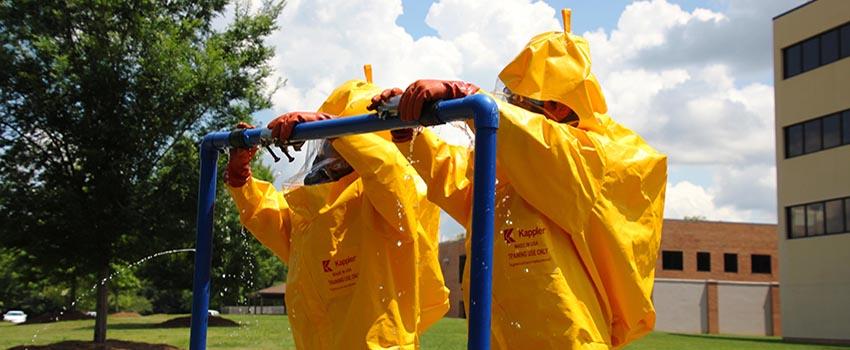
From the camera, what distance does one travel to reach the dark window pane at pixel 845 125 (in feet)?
95.7

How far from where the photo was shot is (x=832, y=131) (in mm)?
29906

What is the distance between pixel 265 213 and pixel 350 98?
65cm

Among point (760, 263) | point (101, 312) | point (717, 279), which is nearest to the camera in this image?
point (101, 312)

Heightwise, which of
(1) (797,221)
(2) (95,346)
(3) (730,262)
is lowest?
(2) (95,346)

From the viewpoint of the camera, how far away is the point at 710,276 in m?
52.3

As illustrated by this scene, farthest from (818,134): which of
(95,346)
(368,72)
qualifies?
(368,72)

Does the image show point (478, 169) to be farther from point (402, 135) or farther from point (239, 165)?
point (239, 165)

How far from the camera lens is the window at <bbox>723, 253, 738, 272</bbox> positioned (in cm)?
5300

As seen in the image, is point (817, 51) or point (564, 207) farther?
point (817, 51)

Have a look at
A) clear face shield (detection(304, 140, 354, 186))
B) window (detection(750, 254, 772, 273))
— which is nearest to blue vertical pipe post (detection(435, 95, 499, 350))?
clear face shield (detection(304, 140, 354, 186))

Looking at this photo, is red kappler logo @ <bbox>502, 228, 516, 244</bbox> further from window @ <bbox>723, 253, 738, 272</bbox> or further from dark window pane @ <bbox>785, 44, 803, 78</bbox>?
window @ <bbox>723, 253, 738, 272</bbox>

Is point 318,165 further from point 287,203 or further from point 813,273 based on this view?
point 813,273

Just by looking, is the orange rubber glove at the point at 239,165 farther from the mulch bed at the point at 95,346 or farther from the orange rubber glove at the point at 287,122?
the mulch bed at the point at 95,346

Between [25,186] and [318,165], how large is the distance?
38.2 ft
